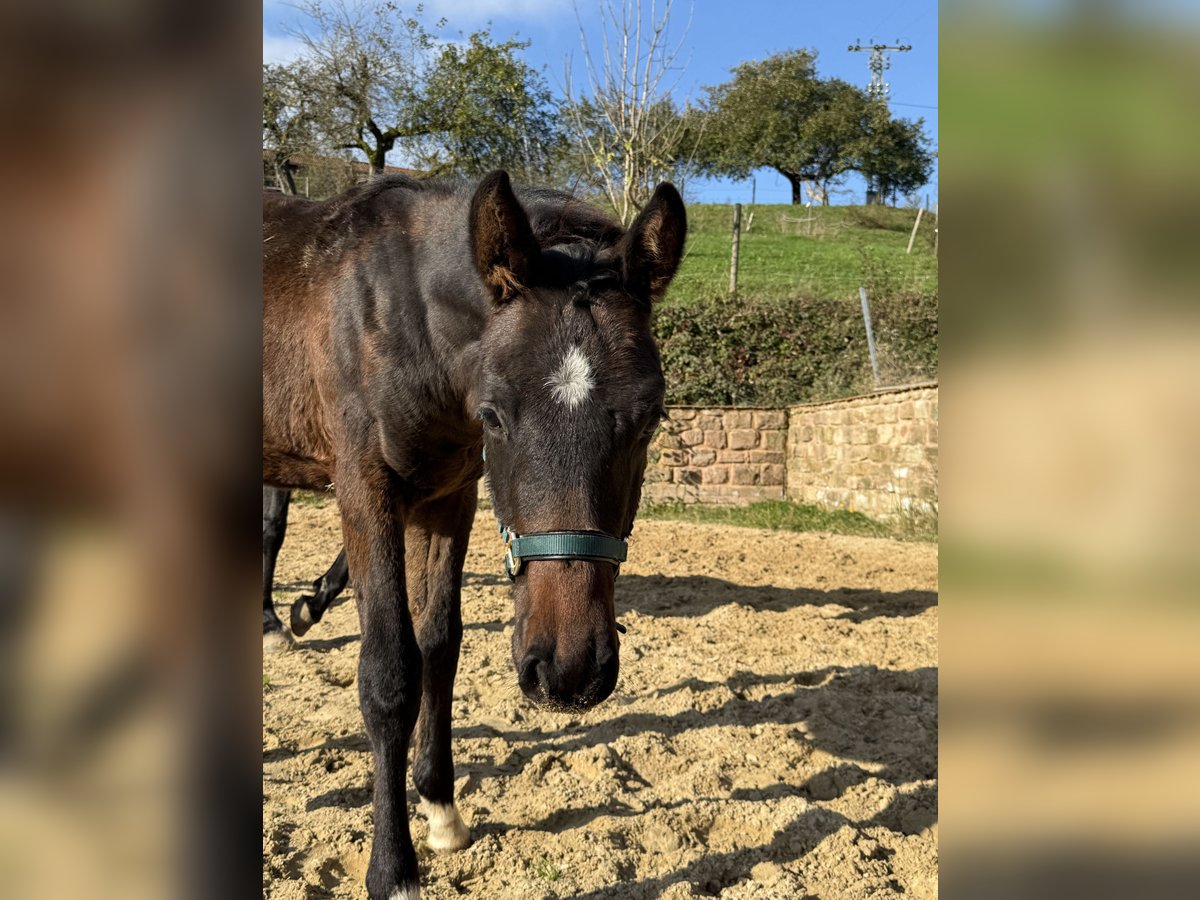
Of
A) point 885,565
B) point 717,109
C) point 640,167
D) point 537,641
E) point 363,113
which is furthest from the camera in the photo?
point 717,109

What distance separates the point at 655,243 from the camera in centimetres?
254

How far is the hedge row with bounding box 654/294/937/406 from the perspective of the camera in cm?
1378

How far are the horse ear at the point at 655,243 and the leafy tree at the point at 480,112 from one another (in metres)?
19.7

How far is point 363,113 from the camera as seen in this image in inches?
882

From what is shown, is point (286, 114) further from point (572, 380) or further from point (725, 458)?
point (572, 380)

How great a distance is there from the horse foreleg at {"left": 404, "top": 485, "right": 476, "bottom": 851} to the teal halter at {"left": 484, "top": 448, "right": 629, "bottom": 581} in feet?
4.16

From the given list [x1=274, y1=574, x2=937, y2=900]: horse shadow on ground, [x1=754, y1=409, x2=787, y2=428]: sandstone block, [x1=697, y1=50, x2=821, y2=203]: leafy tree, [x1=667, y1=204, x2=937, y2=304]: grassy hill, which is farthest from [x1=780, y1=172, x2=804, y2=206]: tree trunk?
[x1=274, y1=574, x2=937, y2=900]: horse shadow on ground

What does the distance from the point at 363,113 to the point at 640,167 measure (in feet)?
37.2

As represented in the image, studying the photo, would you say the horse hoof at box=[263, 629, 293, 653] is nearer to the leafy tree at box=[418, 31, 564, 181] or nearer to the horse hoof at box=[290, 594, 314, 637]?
the horse hoof at box=[290, 594, 314, 637]

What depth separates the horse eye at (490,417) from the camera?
2305 mm
